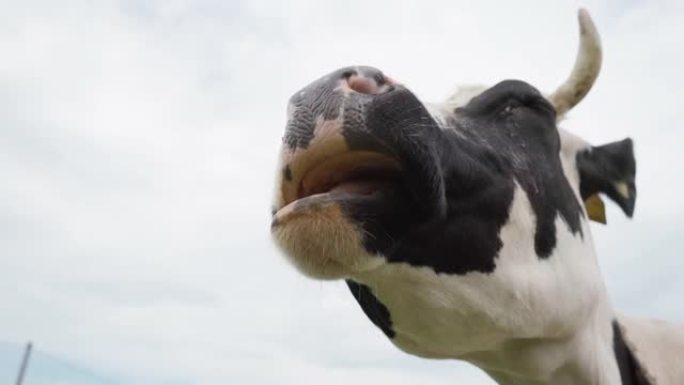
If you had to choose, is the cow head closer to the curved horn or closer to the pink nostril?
the pink nostril

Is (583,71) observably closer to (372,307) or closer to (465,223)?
(465,223)

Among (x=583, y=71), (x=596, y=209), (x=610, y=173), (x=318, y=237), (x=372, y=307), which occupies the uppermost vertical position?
(x=583, y=71)

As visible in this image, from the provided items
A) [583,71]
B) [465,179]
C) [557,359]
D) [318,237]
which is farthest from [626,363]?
[318,237]

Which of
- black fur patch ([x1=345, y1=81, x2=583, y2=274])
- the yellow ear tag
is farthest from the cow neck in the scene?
the yellow ear tag

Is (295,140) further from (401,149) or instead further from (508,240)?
(508,240)

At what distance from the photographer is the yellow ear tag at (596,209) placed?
13.6ft

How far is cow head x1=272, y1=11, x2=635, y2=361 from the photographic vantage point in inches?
88.4

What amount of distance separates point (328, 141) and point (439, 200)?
43cm

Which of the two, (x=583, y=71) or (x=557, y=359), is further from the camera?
(x=583, y=71)

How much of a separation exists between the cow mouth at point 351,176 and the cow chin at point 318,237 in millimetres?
87

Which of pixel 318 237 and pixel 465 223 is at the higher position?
pixel 465 223

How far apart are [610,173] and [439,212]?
1.81m

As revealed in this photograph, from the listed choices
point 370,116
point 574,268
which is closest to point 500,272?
point 574,268

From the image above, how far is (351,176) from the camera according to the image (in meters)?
2.38
